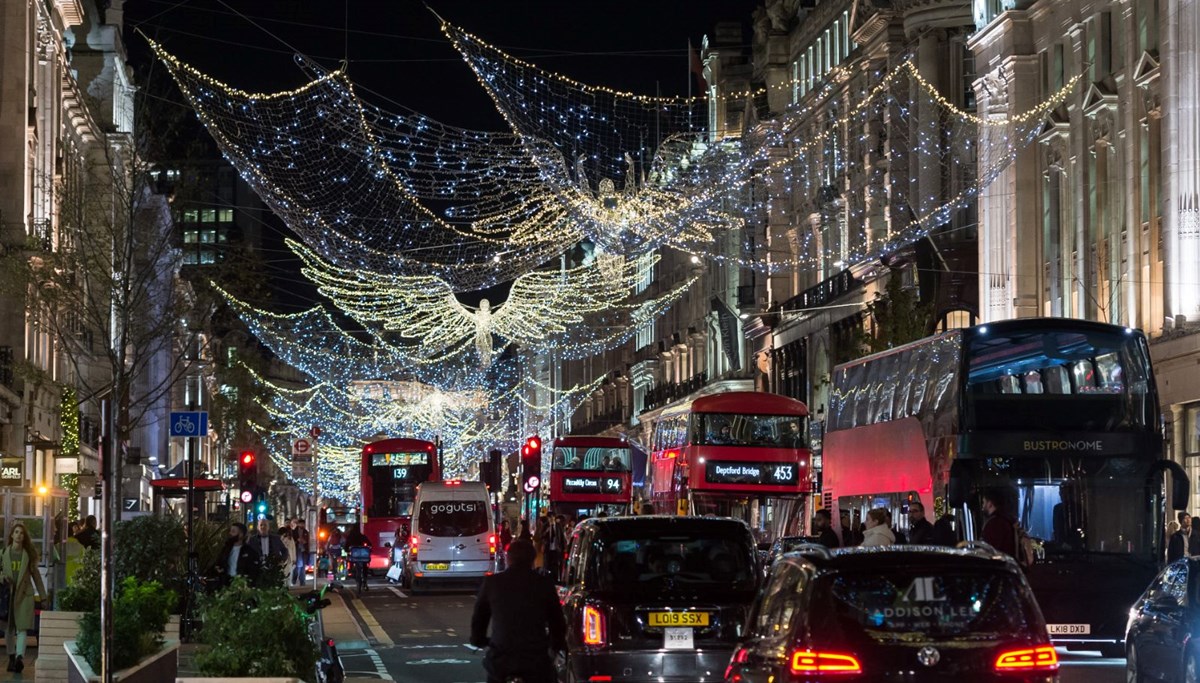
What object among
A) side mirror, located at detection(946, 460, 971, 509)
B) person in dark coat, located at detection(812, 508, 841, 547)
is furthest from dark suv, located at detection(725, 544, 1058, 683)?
person in dark coat, located at detection(812, 508, 841, 547)

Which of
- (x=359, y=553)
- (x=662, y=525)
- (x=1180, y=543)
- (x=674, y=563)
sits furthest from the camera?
(x=359, y=553)

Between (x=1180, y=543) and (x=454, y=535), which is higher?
(x=1180, y=543)

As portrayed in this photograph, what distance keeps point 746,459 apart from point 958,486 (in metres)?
17.5

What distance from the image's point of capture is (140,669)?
580 inches

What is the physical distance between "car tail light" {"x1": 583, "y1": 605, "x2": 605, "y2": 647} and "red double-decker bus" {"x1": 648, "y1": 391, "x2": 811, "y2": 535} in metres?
23.0

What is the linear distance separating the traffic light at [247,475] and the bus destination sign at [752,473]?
352 inches

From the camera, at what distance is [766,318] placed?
74.2 m

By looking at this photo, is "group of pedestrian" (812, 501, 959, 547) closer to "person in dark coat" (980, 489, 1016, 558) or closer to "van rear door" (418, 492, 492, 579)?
"person in dark coat" (980, 489, 1016, 558)

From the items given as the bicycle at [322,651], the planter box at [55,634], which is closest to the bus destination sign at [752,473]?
the bicycle at [322,651]

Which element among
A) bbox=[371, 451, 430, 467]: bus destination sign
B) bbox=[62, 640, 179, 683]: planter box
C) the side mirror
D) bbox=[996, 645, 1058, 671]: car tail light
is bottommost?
bbox=[62, 640, 179, 683]: planter box

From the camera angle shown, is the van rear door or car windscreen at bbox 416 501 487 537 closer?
the van rear door

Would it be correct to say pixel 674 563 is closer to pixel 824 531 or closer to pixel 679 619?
pixel 679 619

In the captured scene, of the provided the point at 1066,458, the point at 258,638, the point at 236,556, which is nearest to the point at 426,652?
the point at 236,556

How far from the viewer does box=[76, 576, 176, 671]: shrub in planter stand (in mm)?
14859
